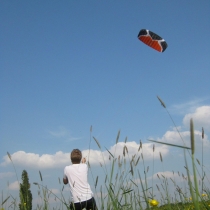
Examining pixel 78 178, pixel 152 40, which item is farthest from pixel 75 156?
pixel 152 40

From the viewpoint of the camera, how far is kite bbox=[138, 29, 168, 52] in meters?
11.1

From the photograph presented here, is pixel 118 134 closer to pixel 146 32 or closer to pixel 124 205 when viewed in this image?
pixel 124 205

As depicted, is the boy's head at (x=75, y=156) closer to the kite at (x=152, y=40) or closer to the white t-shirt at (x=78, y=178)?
the white t-shirt at (x=78, y=178)

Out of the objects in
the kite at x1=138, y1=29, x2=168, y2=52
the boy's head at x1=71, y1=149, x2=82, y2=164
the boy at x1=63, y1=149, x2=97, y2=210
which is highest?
the kite at x1=138, y1=29, x2=168, y2=52

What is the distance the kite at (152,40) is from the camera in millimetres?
11141

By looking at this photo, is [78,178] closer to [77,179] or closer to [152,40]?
[77,179]

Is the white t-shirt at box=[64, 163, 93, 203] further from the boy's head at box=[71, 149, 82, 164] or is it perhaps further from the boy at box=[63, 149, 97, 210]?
the boy's head at box=[71, 149, 82, 164]

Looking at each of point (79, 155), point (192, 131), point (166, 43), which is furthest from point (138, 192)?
point (166, 43)

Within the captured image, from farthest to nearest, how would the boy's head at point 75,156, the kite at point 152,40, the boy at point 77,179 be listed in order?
the kite at point 152,40 → the boy's head at point 75,156 → the boy at point 77,179

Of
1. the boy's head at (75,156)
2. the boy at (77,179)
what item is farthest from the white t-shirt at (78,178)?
the boy's head at (75,156)

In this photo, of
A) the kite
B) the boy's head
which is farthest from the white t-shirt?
the kite

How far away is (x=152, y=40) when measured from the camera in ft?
36.8

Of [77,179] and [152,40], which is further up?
[152,40]

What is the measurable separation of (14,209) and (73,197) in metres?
2.02
